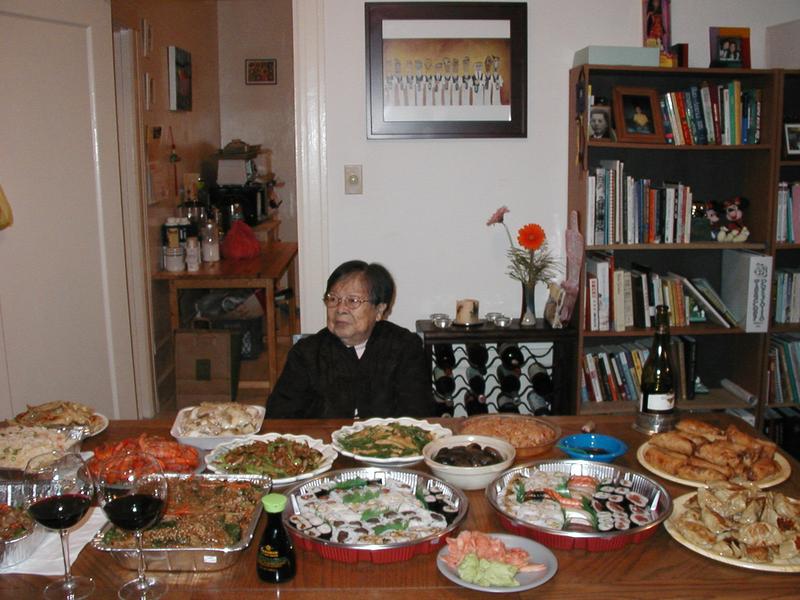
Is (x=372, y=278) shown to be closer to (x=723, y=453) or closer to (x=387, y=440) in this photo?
(x=387, y=440)

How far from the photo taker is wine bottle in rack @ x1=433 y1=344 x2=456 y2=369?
10.8 ft

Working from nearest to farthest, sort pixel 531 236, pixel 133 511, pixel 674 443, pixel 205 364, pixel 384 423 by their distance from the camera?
pixel 133 511
pixel 674 443
pixel 384 423
pixel 531 236
pixel 205 364

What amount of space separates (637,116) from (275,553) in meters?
2.46

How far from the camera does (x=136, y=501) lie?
4.11 feet

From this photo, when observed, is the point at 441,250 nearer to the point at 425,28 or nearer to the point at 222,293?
the point at 425,28

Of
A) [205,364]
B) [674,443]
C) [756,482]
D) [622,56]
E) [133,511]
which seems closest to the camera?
[133,511]

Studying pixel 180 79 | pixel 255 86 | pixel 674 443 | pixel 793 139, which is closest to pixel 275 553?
pixel 674 443

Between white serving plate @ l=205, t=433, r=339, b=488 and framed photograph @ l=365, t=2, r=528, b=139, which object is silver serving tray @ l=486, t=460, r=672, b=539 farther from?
framed photograph @ l=365, t=2, r=528, b=139

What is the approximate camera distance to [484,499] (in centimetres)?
158

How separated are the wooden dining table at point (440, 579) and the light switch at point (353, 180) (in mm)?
2100

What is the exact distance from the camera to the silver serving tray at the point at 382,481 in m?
1.32

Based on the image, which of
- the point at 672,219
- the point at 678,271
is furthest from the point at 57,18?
the point at 678,271

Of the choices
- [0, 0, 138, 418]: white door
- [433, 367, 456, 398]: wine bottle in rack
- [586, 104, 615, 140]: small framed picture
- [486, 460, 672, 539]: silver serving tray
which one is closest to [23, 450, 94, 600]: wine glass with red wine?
[486, 460, 672, 539]: silver serving tray

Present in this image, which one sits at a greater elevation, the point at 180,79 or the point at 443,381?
the point at 180,79
